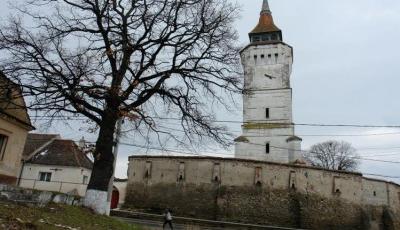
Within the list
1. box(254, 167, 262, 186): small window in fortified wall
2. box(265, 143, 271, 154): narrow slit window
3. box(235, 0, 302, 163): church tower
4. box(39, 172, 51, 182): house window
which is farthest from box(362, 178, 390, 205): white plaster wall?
box(39, 172, 51, 182): house window

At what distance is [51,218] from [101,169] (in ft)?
10.3

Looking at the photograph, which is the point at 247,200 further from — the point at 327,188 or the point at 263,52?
the point at 263,52

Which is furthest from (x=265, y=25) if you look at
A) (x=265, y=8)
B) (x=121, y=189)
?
(x=121, y=189)

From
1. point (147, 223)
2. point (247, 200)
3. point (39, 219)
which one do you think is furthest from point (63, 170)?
point (39, 219)

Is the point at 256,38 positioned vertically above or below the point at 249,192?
above

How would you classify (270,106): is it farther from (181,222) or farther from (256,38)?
(181,222)

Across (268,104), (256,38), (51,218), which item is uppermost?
(256,38)

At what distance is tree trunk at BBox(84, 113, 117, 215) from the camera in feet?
39.8

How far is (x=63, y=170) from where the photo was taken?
31.5 metres

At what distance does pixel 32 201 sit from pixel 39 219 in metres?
1.74

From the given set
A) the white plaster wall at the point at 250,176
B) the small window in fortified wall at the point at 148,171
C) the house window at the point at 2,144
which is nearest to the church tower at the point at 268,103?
the white plaster wall at the point at 250,176

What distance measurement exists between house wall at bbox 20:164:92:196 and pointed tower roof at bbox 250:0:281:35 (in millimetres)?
25469

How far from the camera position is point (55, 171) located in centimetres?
3150

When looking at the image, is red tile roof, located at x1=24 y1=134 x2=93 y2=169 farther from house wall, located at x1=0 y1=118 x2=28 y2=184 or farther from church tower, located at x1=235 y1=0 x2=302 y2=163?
church tower, located at x1=235 y1=0 x2=302 y2=163
